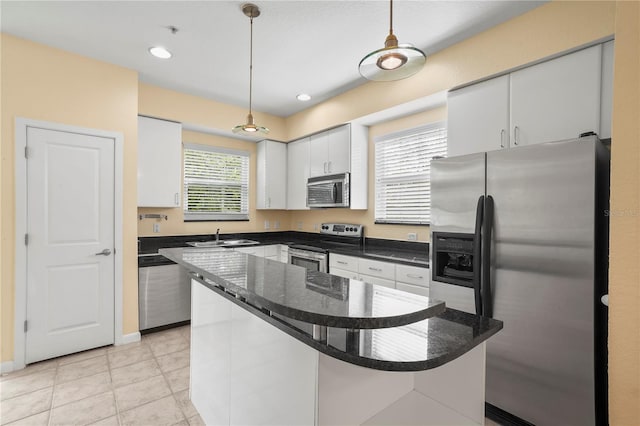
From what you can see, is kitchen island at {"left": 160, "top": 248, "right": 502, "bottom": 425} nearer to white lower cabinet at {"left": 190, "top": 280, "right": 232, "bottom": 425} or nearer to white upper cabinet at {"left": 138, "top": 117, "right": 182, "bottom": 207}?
white lower cabinet at {"left": 190, "top": 280, "right": 232, "bottom": 425}

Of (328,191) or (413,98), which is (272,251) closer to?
(328,191)

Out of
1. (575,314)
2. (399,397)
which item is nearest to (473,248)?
(575,314)

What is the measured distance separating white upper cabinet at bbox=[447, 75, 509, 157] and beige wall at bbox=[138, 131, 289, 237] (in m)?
3.15

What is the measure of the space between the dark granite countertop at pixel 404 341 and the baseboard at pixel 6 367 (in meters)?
2.91

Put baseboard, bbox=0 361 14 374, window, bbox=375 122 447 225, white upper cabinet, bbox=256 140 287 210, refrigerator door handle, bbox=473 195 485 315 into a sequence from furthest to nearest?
1. white upper cabinet, bbox=256 140 287 210
2. window, bbox=375 122 447 225
3. baseboard, bbox=0 361 14 374
4. refrigerator door handle, bbox=473 195 485 315

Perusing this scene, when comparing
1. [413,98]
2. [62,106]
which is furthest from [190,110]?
[413,98]

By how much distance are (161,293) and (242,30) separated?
289 centimetres

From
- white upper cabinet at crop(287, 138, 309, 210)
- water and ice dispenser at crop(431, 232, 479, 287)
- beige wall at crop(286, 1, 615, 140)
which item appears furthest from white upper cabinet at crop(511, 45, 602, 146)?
white upper cabinet at crop(287, 138, 309, 210)

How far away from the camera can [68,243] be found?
9.74ft

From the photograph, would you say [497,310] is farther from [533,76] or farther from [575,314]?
[533,76]

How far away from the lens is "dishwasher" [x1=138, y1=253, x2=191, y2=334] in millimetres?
3441

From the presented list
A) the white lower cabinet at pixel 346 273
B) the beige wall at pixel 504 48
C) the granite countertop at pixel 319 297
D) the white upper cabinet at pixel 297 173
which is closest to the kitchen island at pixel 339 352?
the granite countertop at pixel 319 297

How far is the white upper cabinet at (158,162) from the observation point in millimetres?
3604

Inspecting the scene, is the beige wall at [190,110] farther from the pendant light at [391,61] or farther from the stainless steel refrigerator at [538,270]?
the stainless steel refrigerator at [538,270]
